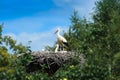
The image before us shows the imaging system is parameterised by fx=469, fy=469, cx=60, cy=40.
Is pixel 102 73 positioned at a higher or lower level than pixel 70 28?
lower

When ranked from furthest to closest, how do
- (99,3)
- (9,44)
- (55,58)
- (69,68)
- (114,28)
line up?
(9,44) → (99,3) → (55,58) → (114,28) → (69,68)

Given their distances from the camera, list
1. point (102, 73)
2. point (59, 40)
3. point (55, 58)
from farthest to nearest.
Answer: point (59, 40) < point (55, 58) < point (102, 73)

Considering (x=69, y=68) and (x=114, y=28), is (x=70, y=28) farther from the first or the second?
(x=69, y=68)

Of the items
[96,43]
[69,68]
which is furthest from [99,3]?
[69,68]

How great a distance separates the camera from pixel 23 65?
1003cm

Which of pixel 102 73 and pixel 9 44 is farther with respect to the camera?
pixel 9 44

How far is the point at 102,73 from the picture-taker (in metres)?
9.23

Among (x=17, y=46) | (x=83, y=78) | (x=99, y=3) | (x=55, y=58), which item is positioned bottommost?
(x=83, y=78)

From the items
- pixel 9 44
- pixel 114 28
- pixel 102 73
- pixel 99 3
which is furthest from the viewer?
pixel 9 44

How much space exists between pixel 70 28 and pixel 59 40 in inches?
422

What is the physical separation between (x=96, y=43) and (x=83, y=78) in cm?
973

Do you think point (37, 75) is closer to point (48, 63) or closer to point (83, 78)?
point (83, 78)

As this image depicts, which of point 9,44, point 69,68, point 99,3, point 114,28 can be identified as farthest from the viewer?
point 9,44

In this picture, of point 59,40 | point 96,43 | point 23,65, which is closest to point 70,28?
point 59,40
